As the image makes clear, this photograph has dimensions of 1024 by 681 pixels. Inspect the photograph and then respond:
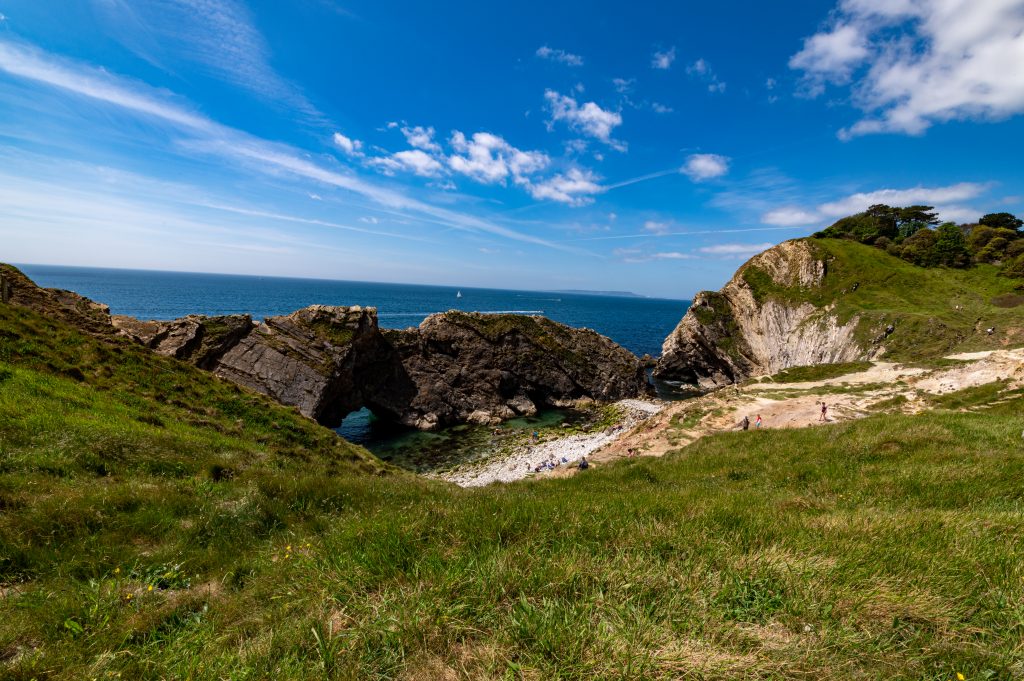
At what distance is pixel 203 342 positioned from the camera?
35.2 metres

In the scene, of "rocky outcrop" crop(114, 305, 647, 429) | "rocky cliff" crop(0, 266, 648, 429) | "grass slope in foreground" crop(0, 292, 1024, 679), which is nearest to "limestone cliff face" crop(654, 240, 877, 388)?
"rocky cliff" crop(0, 266, 648, 429)

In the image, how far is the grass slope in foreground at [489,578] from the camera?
3.12 meters

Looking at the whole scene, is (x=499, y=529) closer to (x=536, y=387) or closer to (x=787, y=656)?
(x=787, y=656)

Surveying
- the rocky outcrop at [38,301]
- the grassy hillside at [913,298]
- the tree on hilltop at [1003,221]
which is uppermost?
the tree on hilltop at [1003,221]

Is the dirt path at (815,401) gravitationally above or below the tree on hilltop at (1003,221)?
below

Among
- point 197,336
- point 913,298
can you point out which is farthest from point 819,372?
point 197,336

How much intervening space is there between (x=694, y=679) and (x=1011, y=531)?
6038mm

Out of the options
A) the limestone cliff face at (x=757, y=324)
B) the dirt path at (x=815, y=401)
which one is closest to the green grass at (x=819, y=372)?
the dirt path at (x=815, y=401)

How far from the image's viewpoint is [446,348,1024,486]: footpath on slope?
2147 centimetres

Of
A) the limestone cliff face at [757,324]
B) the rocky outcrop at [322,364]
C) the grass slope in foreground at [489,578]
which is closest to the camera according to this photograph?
the grass slope in foreground at [489,578]

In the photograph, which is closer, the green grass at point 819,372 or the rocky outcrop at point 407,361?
the green grass at point 819,372

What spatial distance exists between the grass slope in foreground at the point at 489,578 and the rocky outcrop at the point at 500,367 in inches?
1618

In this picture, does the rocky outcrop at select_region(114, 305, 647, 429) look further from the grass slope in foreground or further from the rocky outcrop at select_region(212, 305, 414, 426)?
the grass slope in foreground

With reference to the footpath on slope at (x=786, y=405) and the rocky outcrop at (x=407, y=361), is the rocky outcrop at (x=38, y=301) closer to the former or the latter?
the rocky outcrop at (x=407, y=361)
